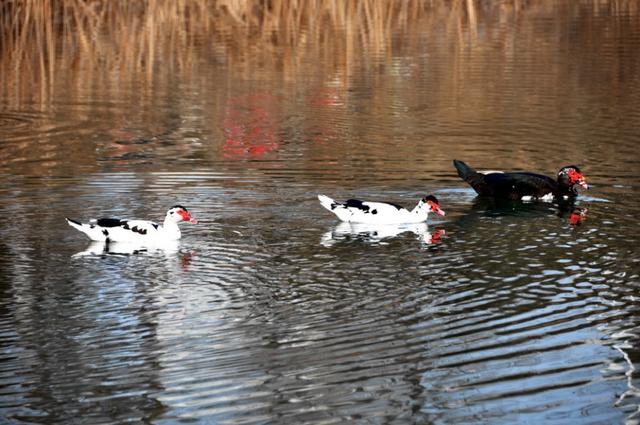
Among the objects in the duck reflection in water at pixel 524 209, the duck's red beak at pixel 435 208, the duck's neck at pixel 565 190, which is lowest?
the duck reflection in water at pixel 524 209

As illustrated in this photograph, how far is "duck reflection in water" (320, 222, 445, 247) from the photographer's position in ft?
41.1

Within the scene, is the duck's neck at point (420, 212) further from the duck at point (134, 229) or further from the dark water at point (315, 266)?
the duck at point (134, 229)

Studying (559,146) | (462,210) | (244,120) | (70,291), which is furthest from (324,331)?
(244,120)

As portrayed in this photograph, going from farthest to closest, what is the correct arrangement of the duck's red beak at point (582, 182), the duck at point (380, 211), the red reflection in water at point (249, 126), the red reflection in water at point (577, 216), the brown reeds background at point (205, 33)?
1. the brown reeds background at point (205, 33)
2. the red reflection in water at point (249, 126)
3. the duck's red beak at point (582, 182)
4. the red reflection in water at point (577, 216)
5. the duck at point (380, 211)

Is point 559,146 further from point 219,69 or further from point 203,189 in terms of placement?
point 219,69

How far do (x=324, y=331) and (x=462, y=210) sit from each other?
508 centimetres

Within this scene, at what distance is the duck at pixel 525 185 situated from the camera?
14516mm

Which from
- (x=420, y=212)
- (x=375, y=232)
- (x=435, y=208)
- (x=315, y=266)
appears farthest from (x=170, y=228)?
(x=435, y=208)

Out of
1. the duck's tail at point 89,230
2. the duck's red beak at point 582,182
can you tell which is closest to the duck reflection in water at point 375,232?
the duck's tail at point 89,230

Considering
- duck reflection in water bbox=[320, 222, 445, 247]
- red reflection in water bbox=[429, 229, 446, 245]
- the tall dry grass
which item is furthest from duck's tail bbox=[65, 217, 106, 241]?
the tall dry grass

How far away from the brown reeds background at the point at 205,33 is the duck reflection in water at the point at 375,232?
10.2m

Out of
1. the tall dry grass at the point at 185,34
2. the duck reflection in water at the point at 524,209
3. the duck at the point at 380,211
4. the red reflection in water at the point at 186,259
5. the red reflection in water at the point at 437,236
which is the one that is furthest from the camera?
the tall dry grass at the point at 185,34

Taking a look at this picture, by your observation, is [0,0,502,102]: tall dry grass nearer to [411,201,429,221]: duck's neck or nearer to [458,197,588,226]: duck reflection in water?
[458,197,588,226]: duck reflection in water

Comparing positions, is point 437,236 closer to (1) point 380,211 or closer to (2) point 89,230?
(1) point 380,211
